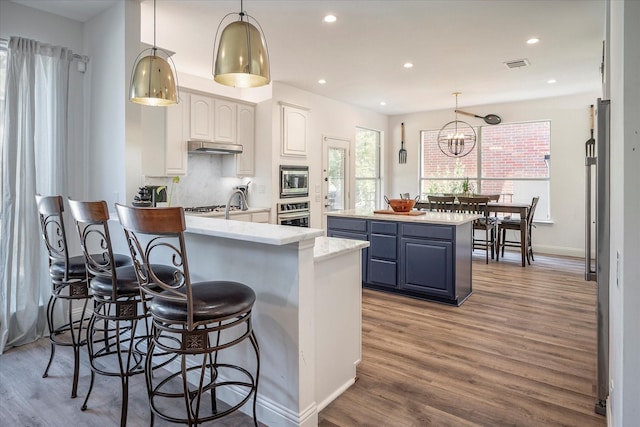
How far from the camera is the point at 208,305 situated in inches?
62.7

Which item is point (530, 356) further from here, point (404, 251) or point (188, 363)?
point (188, 363)

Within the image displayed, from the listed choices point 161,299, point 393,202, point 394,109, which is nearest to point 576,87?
point 394,109

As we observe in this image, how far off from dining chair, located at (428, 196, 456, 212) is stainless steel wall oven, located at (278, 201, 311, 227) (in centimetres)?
189

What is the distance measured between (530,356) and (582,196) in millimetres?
4738

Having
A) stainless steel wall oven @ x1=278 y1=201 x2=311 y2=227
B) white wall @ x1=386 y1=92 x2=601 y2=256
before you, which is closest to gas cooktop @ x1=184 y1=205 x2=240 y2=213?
stainless steel wall oven @ x1=278 y1=201 x2=311 y2=227

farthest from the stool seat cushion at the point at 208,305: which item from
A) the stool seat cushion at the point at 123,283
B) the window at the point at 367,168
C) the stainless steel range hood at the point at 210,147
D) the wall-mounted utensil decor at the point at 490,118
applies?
the wall-mounted utensil decor at the point at 490,118

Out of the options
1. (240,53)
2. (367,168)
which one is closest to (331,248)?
(240,53)

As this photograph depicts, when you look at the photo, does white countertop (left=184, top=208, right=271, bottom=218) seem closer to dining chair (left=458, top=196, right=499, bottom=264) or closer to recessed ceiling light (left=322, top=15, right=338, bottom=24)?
recessed ceiling light (left=322, top=15, right=338, bottom=24)

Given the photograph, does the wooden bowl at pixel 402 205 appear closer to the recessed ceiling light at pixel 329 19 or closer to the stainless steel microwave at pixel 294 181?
the stainless steel microwave at pixel 294 181

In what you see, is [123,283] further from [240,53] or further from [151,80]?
[240,53]

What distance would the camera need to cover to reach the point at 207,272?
224cm

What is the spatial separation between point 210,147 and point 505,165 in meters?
5.26

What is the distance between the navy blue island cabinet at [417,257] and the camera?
12.4 ft

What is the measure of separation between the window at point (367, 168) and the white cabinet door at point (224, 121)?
9.75ft
